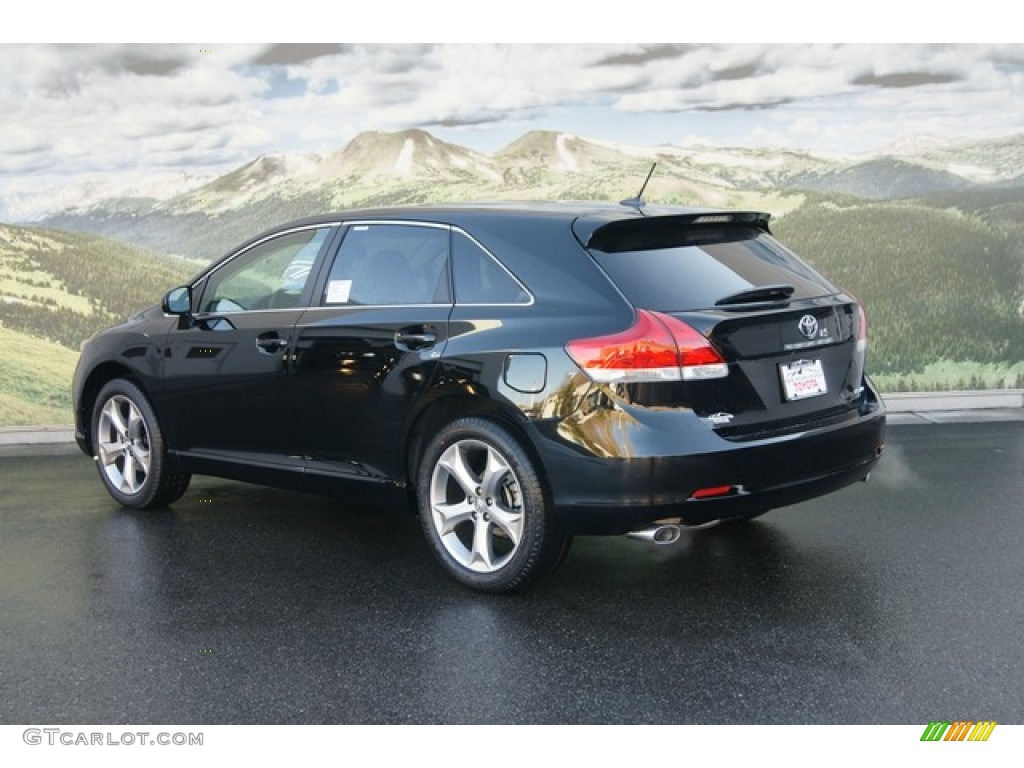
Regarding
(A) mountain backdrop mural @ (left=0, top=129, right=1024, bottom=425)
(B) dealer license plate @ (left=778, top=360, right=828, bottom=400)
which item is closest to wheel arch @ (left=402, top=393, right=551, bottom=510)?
(B) dealer license plate @ (left=778, top=360, right=828, bottom=400)

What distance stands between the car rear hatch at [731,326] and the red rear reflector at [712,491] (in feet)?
0.68

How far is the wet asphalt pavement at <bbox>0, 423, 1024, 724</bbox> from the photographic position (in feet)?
14.0

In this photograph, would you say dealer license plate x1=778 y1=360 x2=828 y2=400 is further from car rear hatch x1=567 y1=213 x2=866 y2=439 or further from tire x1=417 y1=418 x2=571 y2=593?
tire x1=417 y1=418 x2=571 y2=593

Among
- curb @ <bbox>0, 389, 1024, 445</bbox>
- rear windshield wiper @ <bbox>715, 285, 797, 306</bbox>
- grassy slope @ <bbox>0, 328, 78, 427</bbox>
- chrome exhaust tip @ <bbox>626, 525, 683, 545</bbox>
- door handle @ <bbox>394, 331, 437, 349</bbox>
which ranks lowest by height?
curb @ <bbox>0, 389, 1024, 445</bbox>

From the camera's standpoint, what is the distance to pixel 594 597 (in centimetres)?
545

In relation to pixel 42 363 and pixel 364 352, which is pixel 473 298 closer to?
pixel 364 352

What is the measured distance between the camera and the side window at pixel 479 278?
542 centimetres

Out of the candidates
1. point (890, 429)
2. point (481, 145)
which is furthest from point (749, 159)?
point (890, 429)

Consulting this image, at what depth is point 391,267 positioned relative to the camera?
595 centimetres

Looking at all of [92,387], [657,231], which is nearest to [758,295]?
[657,231]

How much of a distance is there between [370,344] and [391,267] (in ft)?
1.28

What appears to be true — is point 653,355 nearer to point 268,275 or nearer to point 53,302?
point 268,275

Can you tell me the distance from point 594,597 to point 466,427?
90 centimetres
